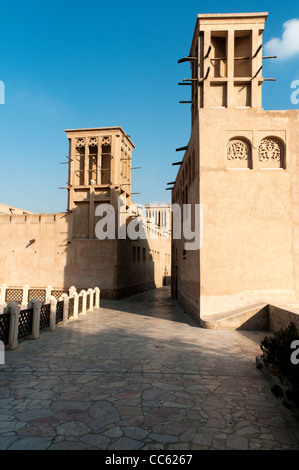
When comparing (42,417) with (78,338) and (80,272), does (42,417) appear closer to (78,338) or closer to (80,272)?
(78,338)

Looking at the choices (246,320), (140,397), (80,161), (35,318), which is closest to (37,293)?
(80,161)

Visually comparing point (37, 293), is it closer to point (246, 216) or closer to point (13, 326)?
point (13, 326)

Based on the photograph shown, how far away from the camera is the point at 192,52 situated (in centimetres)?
1422

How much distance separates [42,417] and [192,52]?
15.0 metres

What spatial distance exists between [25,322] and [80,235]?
1233 centimetres

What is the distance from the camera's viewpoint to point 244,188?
1130 centimetres

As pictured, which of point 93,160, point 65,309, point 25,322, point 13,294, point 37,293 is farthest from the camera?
point 93,160

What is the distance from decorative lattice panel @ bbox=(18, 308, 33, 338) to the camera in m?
8.93

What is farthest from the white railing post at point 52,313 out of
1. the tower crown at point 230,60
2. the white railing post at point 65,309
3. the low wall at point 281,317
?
the tower crown at point 230,60

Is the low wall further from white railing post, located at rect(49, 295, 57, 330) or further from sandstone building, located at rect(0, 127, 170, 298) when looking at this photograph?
sandstone building, located at rect(0, 127, 170, 298)

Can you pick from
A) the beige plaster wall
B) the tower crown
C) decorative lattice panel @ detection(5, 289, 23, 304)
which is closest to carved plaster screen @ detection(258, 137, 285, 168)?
the beige plaster wall

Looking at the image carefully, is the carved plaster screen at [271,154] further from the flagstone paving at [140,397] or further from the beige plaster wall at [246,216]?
the flagstone paving at [140,397]

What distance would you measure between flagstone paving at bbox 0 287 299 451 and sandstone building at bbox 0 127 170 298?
11555mm
